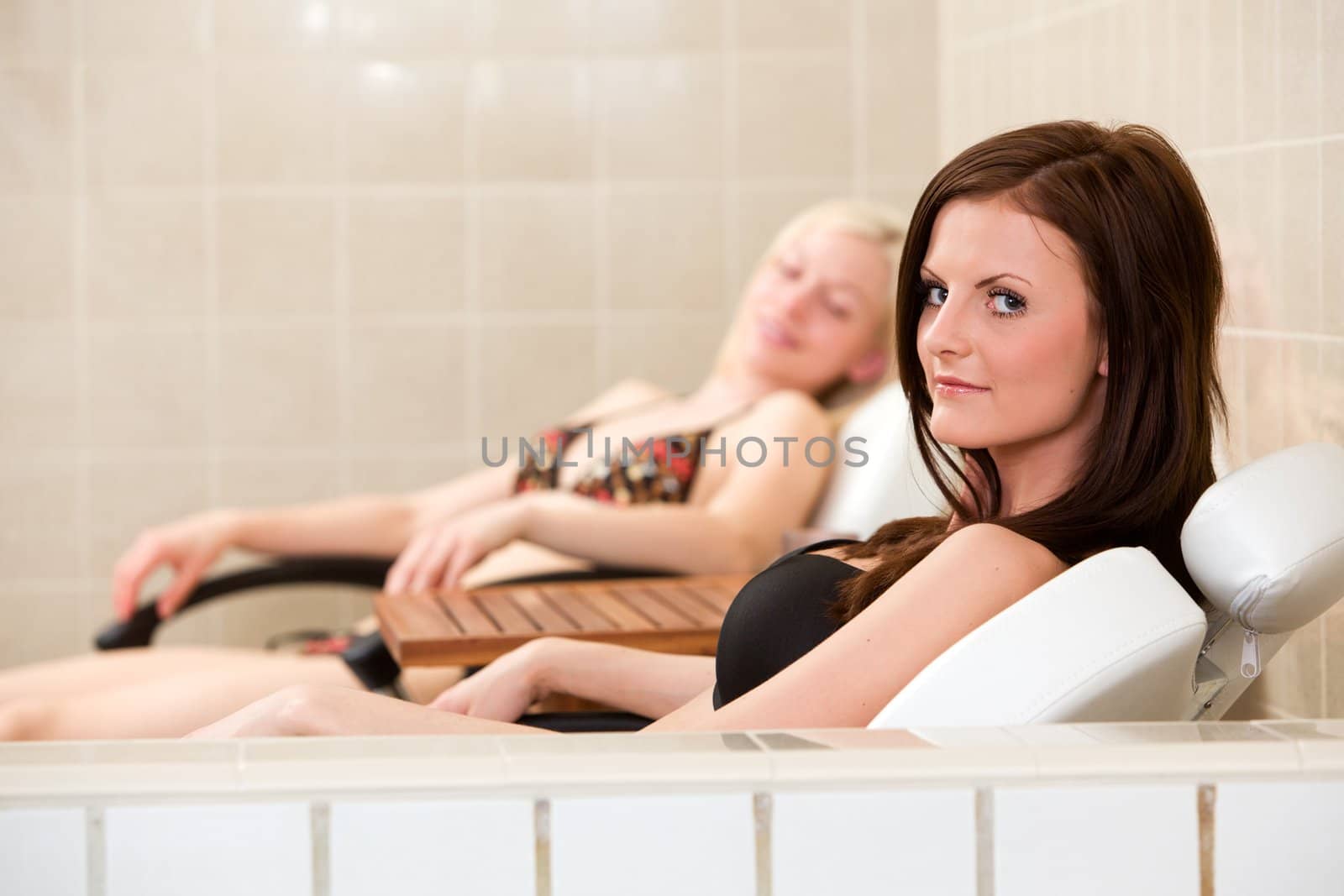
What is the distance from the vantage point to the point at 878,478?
261 centimetres

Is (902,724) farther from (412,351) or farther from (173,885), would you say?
(412,351)

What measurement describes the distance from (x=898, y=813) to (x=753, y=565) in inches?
72.1

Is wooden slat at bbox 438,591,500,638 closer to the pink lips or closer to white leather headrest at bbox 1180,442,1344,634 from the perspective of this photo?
the pink lips

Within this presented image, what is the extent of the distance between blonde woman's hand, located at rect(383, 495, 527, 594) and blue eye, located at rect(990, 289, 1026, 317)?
4.58ft

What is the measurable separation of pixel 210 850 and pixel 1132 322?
35.5 inches

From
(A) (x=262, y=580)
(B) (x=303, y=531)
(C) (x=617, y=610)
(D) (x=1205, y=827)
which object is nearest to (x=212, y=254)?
(B) (x=303, y=531)

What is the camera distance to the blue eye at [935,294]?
1.49 metres

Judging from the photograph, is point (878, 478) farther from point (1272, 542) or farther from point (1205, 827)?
point (1205, 827)

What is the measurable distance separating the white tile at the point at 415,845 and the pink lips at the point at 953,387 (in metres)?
0.68

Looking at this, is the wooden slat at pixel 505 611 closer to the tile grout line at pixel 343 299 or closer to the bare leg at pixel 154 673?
the bare leg at pixel 154 673

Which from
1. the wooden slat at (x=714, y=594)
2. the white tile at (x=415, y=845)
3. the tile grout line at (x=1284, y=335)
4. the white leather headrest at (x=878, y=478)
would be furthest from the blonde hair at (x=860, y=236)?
the white tile at (x=415, y=845)

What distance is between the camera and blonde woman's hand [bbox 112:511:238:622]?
2.92 m

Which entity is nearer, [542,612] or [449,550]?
[542,612]

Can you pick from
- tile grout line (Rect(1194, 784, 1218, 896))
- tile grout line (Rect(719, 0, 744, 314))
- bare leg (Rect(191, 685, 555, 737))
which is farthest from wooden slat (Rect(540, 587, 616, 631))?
tile grout line (Rect(719, 0, 744, 314))
